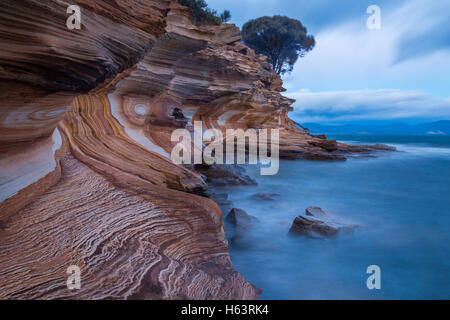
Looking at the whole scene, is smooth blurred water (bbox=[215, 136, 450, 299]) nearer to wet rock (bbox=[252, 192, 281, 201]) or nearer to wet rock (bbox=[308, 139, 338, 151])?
wet rock (bbox=[252, 192, 281, 201])

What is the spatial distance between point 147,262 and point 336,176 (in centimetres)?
681

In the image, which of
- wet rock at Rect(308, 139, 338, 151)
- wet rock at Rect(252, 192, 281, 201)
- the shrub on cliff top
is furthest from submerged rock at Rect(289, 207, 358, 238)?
the shrub on cliff top

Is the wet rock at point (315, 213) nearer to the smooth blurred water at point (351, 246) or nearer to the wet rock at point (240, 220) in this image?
the smooth blurred water at point (351, 246)

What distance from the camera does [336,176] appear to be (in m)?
7.26

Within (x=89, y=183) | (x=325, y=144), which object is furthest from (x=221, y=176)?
(x=325, y=144)

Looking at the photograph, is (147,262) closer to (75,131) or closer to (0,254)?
(0,254)

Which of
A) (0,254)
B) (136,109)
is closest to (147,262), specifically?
(0,254)

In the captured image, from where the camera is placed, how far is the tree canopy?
18.2 metres

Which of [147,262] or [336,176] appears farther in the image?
[336,176]

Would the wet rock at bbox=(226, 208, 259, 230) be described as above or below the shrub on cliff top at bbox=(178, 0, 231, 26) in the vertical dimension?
below

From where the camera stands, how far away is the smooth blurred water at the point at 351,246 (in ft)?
7.82

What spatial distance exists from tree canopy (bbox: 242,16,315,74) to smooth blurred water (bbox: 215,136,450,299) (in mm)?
15613

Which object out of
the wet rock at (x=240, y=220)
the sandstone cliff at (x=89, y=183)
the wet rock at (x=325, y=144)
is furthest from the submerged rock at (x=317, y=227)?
the wet rock at (x=325, y=144)

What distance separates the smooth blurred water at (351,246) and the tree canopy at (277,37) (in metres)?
15.6
